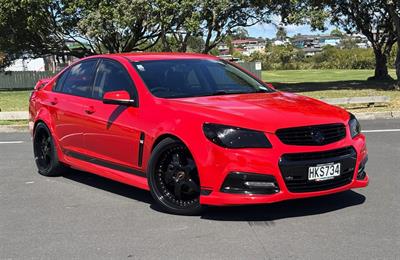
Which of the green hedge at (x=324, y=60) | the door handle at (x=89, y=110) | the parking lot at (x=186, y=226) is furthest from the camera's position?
the green hedge at (x=324, y=60)

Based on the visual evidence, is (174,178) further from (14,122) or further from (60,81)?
(14,122)

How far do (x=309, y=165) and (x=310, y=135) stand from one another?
265 millimetres

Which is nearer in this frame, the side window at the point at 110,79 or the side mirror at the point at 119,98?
the side mirror at the point at 119,98

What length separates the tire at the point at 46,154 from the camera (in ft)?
23.3

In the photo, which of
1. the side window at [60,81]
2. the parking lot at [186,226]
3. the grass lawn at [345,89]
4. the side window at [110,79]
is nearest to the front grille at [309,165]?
the parking lot at [186,226]

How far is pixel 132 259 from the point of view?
4121mm

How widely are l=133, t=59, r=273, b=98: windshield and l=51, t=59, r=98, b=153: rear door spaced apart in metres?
0.85

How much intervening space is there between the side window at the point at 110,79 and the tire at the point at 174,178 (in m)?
0.88

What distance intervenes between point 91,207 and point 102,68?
1652 mm

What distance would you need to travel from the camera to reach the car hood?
15.7 ft

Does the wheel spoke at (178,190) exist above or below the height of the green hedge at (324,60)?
above

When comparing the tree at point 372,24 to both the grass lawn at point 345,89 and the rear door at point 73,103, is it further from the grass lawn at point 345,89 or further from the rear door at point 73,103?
the rear door at point 73,103

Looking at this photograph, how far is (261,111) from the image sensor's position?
4.97 meters

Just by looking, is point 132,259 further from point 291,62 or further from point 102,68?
point 291,62
